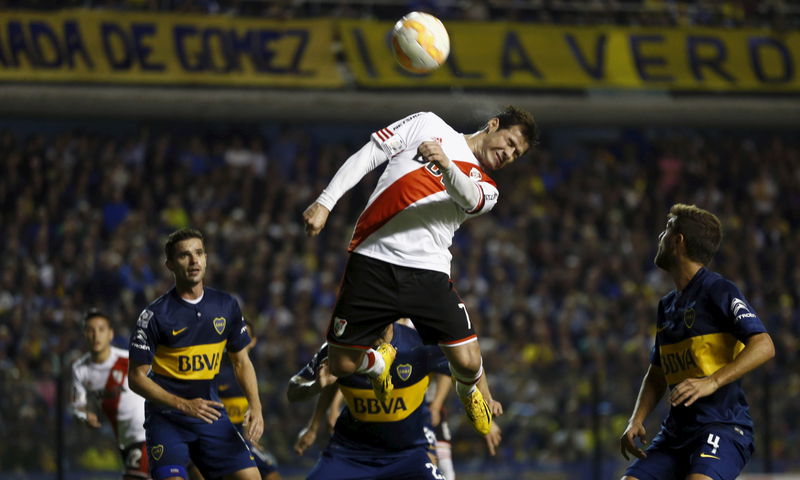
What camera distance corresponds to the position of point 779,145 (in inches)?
734

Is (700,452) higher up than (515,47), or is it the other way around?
(515,47)

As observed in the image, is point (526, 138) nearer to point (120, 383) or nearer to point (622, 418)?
point (120, 383)

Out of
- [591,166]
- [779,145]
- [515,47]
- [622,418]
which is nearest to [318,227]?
[622,418]

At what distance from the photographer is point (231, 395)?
7902 mm

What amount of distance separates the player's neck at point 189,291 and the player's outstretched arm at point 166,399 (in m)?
0.49

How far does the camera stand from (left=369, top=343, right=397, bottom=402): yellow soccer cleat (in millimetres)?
5891

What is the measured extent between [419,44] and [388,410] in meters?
2.06

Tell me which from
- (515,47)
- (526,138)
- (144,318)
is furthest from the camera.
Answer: (515,47)

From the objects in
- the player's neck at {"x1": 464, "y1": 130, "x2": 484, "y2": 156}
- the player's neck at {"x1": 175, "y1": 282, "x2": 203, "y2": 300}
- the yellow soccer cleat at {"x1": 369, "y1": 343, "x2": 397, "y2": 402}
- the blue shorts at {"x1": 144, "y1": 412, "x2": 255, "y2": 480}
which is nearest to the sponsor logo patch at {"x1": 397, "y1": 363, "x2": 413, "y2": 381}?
the yellow soccer cleat at {"x1": 369, "y1": 343, "x2": 397, "y2": 402}

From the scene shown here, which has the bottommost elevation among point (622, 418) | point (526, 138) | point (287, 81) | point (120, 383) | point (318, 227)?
point (622, 418)

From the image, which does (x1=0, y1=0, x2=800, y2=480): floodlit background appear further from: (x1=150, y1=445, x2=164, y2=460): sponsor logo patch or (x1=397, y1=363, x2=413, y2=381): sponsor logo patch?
(x1=150, y1=445, x2=164, y2=460): sponsor logo patch

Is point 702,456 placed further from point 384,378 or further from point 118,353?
point 118,353

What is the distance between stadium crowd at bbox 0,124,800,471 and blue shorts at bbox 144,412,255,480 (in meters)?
4.44

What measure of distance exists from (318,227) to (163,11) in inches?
428
